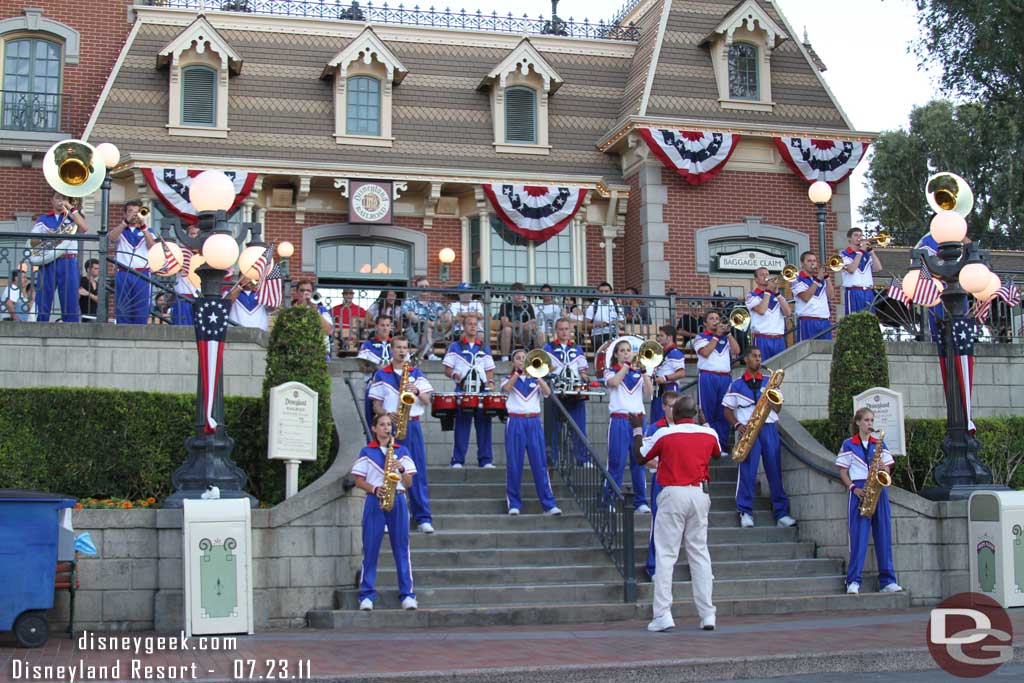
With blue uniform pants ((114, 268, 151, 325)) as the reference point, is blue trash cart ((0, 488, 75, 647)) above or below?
below

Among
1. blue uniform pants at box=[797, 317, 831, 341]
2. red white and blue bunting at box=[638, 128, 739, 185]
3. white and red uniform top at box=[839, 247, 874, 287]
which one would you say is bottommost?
blue uniform pants at box=[797, 317, 831, 341]

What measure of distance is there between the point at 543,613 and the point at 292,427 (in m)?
3.05

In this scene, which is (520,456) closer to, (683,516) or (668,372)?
(668,372)

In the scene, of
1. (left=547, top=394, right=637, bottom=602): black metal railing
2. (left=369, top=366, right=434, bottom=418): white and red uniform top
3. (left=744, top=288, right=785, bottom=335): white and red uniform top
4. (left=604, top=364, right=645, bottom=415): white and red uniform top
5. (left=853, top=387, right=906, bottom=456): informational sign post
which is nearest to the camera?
(left=547, top=394, right=637, bottom=602): black metal railing

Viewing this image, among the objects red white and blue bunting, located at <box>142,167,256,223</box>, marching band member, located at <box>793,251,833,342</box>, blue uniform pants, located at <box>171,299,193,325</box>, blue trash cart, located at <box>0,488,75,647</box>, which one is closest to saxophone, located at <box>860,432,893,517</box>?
marching band member, located at <box>793,251,833,342</box>

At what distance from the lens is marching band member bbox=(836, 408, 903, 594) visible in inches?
524

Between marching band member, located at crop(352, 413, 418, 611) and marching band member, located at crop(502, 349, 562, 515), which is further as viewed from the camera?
marching band member, located at crop(502, 349, 562, 515)

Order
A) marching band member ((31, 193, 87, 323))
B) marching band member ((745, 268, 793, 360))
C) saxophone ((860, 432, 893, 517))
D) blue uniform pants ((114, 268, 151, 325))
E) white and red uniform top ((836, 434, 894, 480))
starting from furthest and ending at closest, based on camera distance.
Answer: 1. marching band member ((745, 268, 793, 360))
2. blue uniform pants ((114, 268, 151, 325))
3. marching band member ((31, 193, 87, 323))
4. white and red uniform top ((836, 434, 894, 480))
5. saxophone ((860, 432, 893, 517))

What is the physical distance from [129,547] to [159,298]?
6.09 m

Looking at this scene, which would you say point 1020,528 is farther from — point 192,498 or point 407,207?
point 407,207

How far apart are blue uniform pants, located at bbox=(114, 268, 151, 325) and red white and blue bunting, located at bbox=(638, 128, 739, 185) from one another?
1055 centimetres

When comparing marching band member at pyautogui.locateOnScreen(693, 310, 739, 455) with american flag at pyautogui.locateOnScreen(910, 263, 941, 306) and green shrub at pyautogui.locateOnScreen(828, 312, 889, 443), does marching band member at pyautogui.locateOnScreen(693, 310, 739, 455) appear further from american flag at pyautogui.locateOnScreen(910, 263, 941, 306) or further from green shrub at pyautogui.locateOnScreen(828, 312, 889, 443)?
american flag at pyautogui.locateOnScreen(910, 263, 941, 306)

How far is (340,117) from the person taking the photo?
23.7m

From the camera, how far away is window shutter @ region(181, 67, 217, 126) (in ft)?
76.0
